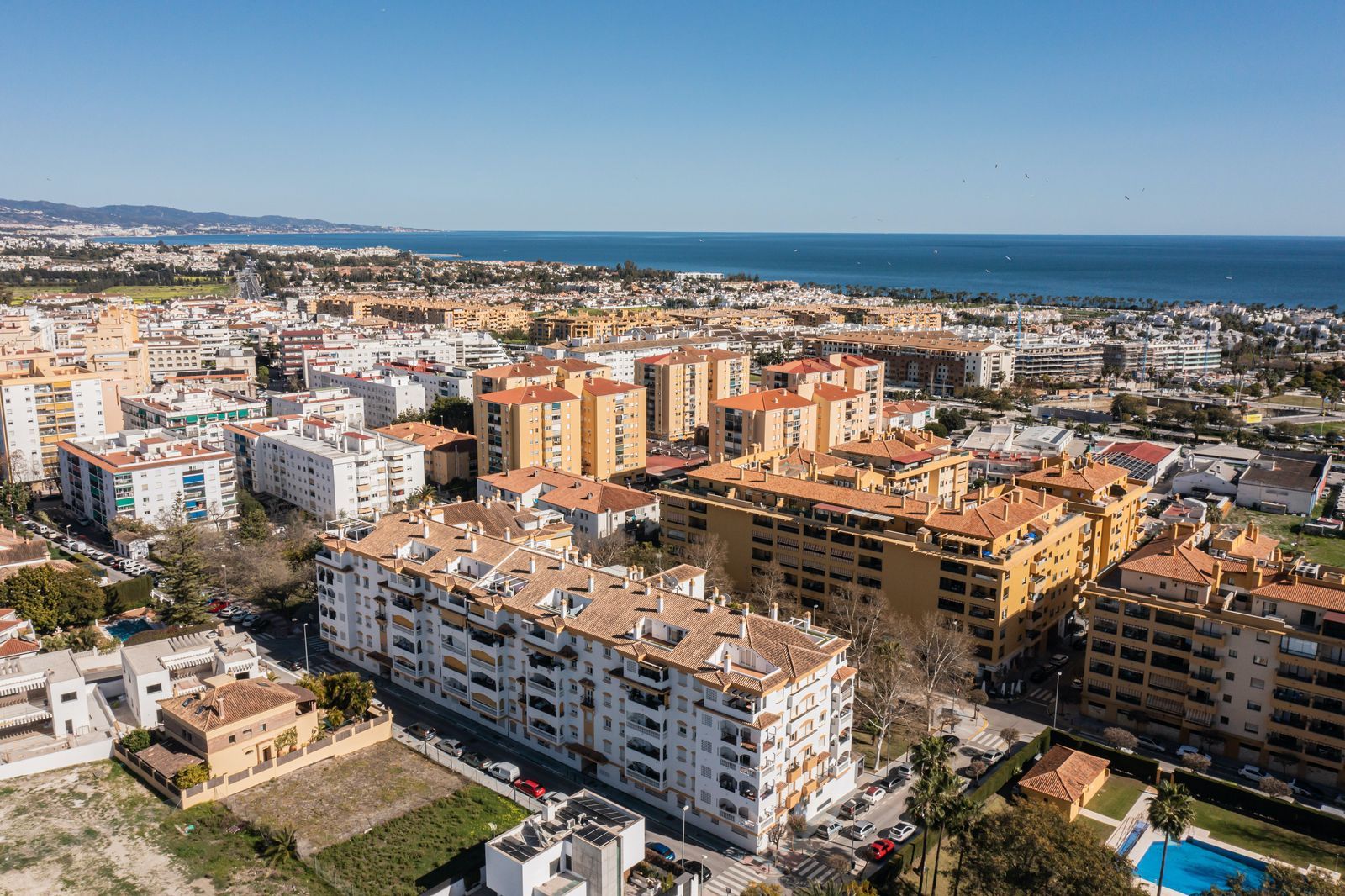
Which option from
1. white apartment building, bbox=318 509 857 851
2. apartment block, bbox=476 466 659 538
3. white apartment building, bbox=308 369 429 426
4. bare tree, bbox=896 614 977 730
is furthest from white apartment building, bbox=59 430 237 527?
bare tree, bbox=896 614 977 730

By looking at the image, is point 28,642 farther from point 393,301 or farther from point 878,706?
point 393,301

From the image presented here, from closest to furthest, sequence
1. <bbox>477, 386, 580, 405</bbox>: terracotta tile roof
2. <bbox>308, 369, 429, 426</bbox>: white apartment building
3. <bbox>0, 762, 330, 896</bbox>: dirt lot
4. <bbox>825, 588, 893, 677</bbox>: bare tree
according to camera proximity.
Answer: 1. <bbox>0, 762, 330, 896</bbox>: dirt lot
2. <bbox>825, 588, 893, 677</bbox>: bare tree
3. <bbox>477, 386, 580, 405</bbox>: terracotta tile roof
4. <bbox>308, 369, 429, 426</bbox>: white apartment building

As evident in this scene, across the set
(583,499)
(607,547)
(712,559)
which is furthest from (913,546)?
(583,499)

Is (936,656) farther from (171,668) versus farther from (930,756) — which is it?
(171,668)

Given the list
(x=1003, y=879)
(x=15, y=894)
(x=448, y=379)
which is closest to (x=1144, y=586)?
(x=1003, y=879)

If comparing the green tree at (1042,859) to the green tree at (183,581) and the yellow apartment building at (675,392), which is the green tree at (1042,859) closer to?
the green tree at (183,581)

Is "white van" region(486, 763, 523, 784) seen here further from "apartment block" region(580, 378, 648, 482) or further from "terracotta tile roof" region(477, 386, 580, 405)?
"apartment block" region(580, 378, 648, 482)

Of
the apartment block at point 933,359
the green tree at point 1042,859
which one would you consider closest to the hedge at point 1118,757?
the green tree at point 1042,859
